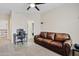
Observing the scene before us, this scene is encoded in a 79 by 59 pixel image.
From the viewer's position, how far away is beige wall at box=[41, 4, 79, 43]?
2.38m

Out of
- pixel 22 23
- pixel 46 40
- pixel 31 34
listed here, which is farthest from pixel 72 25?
pixel 22 23

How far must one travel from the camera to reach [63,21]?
247 cm

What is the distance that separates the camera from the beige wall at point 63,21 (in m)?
2.38

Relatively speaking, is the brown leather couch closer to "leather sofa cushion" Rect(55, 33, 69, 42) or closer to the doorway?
"leather sofa cushion" Rect(55, 33, 69, 42)

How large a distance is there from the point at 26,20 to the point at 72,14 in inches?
40.8

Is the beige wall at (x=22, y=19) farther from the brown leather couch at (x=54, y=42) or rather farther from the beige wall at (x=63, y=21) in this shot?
the brown leather couch at (x=54, y=42)

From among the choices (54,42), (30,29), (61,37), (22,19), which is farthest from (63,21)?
(22,19)

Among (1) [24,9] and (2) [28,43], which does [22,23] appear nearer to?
(1) [24,9]

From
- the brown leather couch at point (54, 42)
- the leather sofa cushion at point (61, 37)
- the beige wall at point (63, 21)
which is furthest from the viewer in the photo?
the brown leather couch at point (54, 42)

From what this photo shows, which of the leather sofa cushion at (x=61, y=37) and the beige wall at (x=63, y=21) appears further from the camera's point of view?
the leather sofa cushion at (x=61, y=37)

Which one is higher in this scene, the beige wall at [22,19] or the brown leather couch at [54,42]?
Result: the beige wall at [22,19]

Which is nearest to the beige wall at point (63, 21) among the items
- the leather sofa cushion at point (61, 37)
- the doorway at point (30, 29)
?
the leather sofa cushion at point (61, 37)

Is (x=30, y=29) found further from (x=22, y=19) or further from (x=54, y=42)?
(x=54, y=42)

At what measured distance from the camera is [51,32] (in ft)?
8.45
